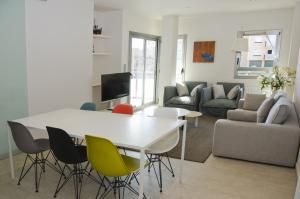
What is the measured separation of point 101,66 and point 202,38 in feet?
10.3

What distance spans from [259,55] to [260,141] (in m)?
3.99

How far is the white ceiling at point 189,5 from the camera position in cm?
562

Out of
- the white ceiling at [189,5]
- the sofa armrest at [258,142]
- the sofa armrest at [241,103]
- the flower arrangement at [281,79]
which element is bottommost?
the sofa armrest at [258,142]

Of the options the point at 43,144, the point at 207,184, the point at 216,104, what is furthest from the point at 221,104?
the point at 43,144

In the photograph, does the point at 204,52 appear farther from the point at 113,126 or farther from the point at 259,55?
the point at 113,126

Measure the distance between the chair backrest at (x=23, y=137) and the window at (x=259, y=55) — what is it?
19.4 ft

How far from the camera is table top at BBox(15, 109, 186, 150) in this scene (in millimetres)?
2299

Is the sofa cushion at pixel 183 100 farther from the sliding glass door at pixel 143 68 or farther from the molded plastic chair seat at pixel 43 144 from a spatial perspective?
the molded plastic chair seat at pixel 43 144

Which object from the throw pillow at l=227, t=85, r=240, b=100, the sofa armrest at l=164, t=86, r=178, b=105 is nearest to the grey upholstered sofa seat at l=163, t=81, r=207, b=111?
the sofa armrest at l=164, t=86, r=178, b=105

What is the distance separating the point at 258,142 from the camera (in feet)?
11.9

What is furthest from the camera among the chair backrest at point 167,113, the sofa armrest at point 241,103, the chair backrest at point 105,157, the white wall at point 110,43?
the white wall at point 110,43

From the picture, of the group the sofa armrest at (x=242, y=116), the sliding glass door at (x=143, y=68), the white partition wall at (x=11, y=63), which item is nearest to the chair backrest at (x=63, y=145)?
the white partition wall at (x=11, y=63)

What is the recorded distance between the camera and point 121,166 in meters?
2.20

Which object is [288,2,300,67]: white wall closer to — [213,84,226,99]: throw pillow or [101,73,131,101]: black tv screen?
[213,84,226,99]: throw pillow
